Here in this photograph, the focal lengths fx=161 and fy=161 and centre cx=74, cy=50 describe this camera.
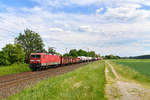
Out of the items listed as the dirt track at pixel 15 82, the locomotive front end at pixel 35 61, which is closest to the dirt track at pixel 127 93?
the dirt track at pixel 15 82

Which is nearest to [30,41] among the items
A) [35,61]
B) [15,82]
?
[35,61]

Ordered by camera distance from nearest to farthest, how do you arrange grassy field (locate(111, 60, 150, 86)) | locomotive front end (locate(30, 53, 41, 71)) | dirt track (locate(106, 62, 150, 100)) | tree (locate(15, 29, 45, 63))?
dirt track (locate(106, 62, 150, 100)) < grassy field (locate(111, 60, 150, 86)) < locomotive front end (locate(30, 53, 41, 71)) < tree (locate(15, 29, 45, 63))

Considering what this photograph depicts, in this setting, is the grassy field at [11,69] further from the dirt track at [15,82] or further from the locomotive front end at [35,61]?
the dirt track at [15,82]

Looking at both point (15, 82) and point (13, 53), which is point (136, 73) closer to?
point (15, 82)

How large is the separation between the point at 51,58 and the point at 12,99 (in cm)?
2592

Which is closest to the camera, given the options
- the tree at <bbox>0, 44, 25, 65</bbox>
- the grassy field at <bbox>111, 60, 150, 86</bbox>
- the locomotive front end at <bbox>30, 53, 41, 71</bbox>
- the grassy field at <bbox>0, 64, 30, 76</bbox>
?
the grassy field at <bbox>111, 60, 150, 86</bbox>

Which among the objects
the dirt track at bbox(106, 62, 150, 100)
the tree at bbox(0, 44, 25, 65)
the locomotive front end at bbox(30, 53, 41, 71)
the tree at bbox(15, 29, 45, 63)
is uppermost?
the tree at bbox(15, 29, 45, 63)

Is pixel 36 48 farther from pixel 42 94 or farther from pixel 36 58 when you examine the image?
pixel 42 94

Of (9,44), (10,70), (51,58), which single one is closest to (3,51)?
(9,44)

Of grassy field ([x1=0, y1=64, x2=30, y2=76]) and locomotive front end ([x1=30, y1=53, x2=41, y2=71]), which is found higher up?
locomotive front end ([x1=30, y1=53, x2=41, y2=71])

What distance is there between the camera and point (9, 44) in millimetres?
56438

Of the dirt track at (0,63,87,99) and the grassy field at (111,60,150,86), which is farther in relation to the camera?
the grassy field at (111,60,150,86)

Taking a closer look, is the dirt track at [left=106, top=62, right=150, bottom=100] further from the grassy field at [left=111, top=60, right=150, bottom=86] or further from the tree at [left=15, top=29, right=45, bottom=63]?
the tree at [left=15, top=29, right=45, bottom=63]

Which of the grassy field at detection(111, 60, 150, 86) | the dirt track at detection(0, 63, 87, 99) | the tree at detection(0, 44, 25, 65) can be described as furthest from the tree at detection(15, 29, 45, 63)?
the dirt track at detection(0, 63, 87, 99)
